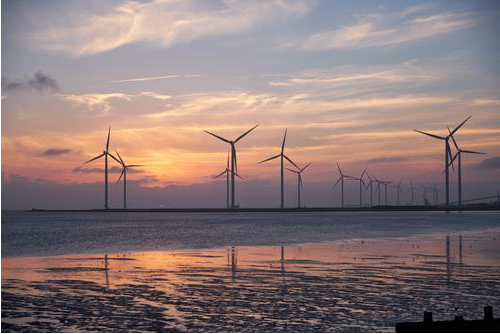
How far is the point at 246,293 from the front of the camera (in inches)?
1070

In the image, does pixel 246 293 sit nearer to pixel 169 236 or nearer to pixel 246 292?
pixel 246 292

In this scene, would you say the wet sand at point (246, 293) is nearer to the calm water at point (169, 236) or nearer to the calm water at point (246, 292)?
the calm water at point (246, 292)

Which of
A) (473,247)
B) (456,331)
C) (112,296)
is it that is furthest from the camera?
(473,247)

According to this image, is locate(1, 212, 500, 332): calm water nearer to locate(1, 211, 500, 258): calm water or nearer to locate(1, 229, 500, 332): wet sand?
locate(1, 229, 500, 332): wet sand

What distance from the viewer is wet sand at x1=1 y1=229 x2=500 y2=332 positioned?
68.0 ft

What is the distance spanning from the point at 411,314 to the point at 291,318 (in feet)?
14.8

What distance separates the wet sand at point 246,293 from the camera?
2072cm

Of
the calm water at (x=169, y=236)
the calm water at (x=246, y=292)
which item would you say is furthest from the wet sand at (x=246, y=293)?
the calm water at (x=169, y=236)

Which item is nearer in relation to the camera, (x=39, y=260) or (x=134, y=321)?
(x=134, y=321)

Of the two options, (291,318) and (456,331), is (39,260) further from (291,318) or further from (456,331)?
(456,331)

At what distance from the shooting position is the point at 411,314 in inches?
852

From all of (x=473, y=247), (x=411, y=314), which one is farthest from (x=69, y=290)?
(x=473, y=247)

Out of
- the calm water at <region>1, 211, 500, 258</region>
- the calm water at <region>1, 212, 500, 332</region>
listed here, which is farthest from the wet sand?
the calm water at <region>1, 211, 500, 258</region>

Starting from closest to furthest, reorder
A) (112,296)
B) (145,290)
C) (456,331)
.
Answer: (456,331)
(112,296)
(145,290)
